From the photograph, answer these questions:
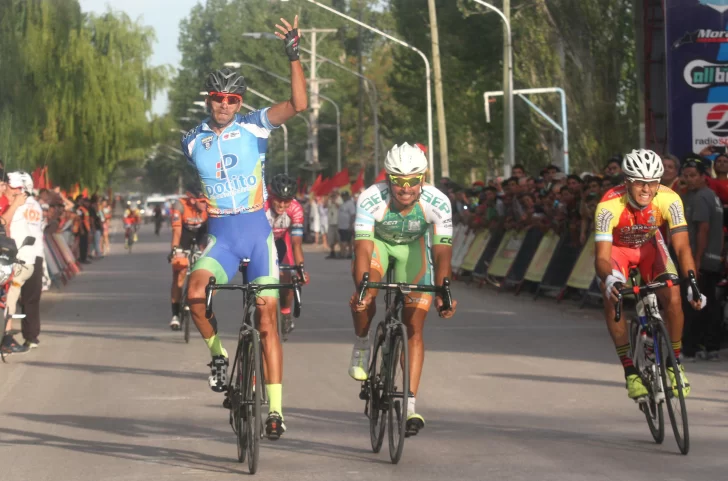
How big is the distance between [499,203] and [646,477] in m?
18.2

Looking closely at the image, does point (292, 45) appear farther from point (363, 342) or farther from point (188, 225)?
point (188, 225)

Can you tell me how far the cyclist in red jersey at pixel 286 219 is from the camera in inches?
582

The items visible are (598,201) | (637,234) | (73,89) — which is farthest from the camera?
(73,89)

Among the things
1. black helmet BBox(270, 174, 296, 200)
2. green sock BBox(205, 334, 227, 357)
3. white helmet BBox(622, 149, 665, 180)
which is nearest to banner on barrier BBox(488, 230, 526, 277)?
black helmet BBox(270, 174, 296, 200)

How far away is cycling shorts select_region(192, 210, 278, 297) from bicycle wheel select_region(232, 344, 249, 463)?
18.4 inches

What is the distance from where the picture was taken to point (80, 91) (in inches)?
1580

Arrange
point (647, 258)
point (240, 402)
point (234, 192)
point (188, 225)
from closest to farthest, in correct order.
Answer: point (240, 402) < point (234, 192) < point (647, 258) < point (188, 225)

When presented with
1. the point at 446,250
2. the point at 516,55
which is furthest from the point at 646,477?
the point at 516,55

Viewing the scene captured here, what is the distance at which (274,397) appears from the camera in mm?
8445

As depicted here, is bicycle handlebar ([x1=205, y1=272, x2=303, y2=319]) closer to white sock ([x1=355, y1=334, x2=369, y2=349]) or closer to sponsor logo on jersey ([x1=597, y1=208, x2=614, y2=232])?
white sock ([x1=355, y1=334, x2=369, y2=349])

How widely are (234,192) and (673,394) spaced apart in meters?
2.85

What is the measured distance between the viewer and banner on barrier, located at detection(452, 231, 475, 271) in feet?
93.9

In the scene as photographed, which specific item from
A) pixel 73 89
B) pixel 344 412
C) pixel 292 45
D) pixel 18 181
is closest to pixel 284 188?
pixel 18 181

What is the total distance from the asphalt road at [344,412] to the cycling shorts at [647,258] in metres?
1.03
